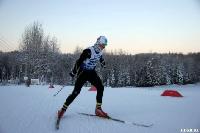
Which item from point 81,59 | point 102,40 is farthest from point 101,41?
point 81,59

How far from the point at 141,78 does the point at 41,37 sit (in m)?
32.1

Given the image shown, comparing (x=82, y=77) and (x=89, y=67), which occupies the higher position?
(x=89, y=67)

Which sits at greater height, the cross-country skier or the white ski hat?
the white ski hat

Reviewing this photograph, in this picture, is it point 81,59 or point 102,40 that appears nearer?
point 81,59

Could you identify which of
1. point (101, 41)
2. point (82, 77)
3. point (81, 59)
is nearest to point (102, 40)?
point (101, 41)

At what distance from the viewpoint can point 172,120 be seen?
196 inches

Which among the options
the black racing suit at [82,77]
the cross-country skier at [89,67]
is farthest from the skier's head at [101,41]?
Result: the black racing suit at [82,77]

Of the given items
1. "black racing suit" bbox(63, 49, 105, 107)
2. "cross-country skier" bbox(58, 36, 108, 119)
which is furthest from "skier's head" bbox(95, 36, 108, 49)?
"black racing suit" bbox(63, 49, 105, 107)

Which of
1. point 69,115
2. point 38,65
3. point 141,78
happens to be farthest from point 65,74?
point 69,115

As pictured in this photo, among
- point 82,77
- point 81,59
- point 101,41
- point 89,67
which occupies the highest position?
point 101,41

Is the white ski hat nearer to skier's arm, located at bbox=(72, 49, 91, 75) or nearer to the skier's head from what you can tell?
the skier's head

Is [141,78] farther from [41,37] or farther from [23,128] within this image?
[23,128]

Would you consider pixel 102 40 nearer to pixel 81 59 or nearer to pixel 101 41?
pixel 101 41

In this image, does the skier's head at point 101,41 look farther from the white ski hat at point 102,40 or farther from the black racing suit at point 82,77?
the black racing suit at point 82,77
